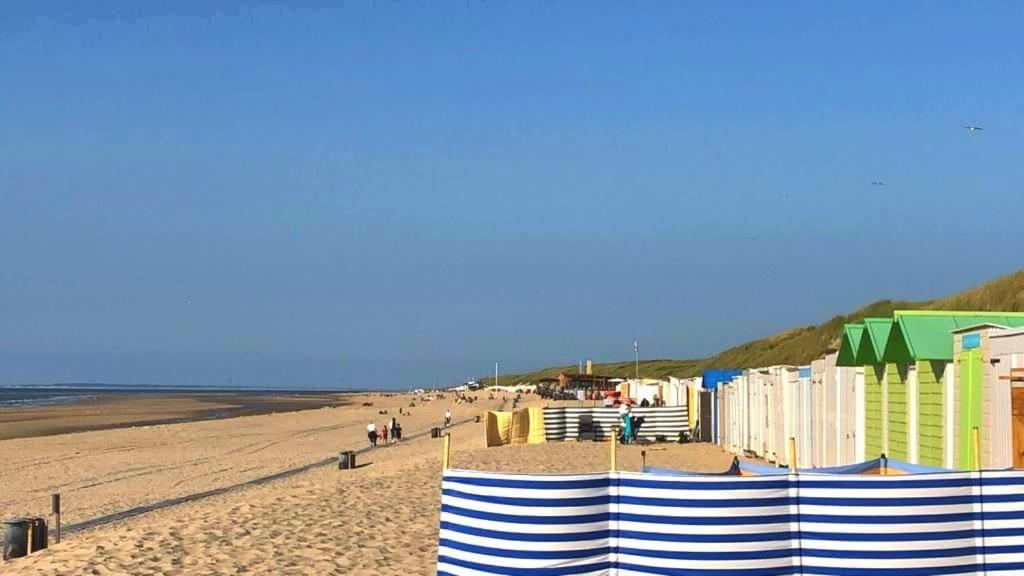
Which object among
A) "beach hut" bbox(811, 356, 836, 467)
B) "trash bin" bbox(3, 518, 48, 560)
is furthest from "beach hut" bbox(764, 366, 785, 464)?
"trash bin" bbox(3, 518, 48, 560)

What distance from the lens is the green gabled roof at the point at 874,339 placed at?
45.7 ft

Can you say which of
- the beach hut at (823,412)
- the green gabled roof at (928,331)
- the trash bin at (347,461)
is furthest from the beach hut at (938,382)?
the trash bin at (347,461)

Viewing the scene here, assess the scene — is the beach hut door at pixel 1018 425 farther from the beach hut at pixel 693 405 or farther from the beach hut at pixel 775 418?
the beach hut at pixel 693 405

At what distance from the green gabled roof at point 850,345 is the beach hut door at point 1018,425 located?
511 centimetres

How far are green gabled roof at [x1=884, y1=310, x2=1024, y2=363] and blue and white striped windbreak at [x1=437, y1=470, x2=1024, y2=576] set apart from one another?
5.53 m

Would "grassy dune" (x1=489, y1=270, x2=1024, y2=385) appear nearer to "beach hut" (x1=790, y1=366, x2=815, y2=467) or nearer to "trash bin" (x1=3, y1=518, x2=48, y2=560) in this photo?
"beach hut" (x1=790, y1=366, x2=815, y2=467)

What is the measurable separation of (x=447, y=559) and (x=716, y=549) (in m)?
1.76

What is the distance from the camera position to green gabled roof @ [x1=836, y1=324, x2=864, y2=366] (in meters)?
14.9

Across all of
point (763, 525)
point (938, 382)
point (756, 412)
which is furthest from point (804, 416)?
point (763, 525)

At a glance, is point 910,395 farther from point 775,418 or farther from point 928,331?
point 775,418

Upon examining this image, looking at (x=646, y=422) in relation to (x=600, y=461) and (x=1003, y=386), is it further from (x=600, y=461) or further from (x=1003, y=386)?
(x=1003, y=386)

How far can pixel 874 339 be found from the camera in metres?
14.0

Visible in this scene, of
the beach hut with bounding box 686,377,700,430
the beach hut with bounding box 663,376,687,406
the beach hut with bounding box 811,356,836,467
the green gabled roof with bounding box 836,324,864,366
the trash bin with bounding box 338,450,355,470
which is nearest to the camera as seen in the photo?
the green gabled roof with bounding box 836,324,864,366

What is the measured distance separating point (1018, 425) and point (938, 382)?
8.17ft
